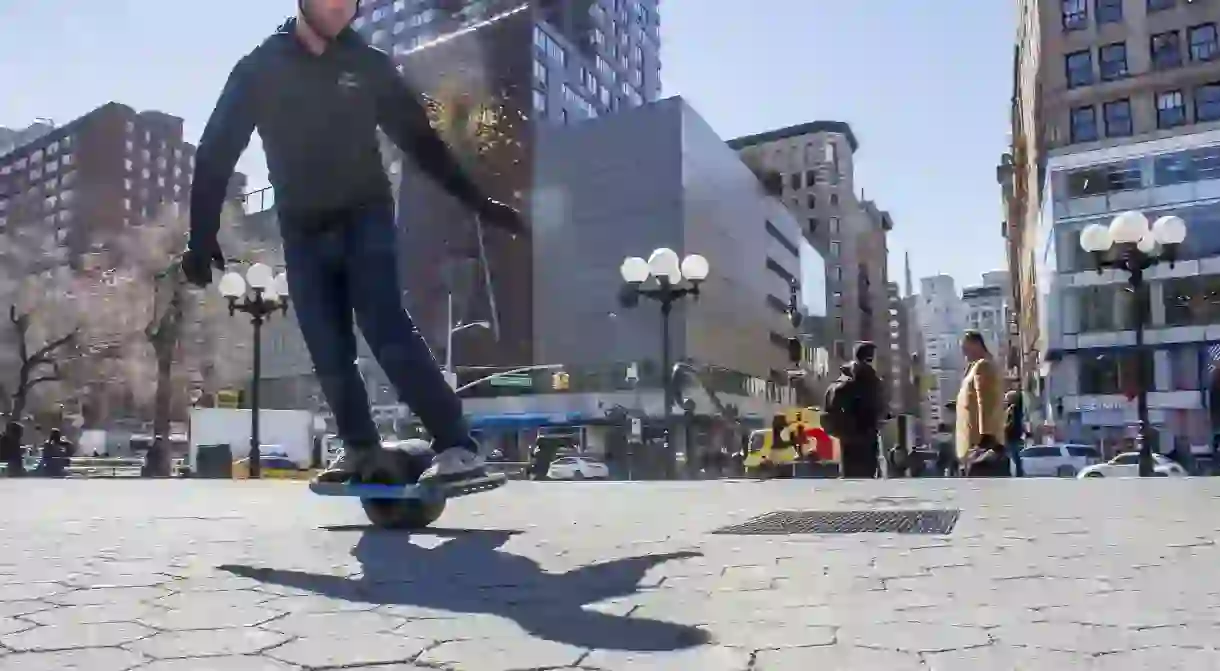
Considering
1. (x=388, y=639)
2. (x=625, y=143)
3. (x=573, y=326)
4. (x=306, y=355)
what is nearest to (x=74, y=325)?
(x=573, y=326)

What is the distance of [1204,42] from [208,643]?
53.5 meters

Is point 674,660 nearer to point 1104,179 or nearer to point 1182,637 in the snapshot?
point 1182,637

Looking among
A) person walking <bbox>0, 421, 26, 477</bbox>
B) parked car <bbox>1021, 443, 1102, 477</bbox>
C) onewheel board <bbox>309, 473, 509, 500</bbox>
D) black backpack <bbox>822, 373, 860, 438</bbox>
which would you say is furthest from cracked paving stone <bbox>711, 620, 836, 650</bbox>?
parked car <bbox>1021, 443, 1102, 477</bbox>

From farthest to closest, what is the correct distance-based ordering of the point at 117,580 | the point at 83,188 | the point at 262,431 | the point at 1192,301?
the point at 83,188 → the point at 1192,301 → the point at 262,431 → the point at 117,580

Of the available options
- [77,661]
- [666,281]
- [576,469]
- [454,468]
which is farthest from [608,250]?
[77,661]

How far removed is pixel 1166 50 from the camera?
157 feet

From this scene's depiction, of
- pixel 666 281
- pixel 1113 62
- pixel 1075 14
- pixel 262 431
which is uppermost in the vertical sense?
pixel 1075 14

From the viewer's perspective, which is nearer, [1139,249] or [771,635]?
[771,635]

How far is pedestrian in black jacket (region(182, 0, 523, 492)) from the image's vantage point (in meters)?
4.67

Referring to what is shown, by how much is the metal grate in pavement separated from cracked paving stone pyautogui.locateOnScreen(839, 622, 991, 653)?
193 cm

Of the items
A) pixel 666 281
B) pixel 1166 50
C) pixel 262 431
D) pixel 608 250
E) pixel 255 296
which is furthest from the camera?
pixel 608 250

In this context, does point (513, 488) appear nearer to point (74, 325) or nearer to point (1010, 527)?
point (1010, 527)

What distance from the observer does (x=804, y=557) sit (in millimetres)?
3637

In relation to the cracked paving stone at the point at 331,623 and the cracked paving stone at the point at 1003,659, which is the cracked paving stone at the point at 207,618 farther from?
the cracked paving stone at the point at 1003,659
